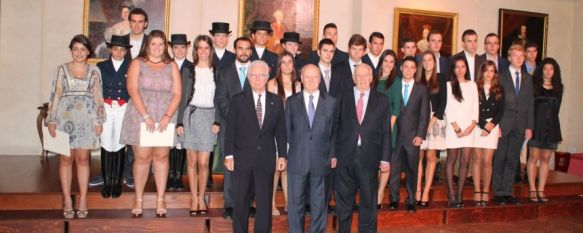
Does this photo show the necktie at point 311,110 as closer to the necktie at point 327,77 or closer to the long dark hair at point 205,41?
the necktie at point 327,77

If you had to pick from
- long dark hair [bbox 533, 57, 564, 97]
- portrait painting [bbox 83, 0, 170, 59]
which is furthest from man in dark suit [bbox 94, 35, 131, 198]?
long dark hair [bbox 533, 57, 564, 97]

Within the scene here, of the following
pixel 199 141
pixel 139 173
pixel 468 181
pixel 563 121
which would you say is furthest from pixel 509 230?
pixel 563 121

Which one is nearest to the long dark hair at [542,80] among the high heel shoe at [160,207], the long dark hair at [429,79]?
the long dark hair at [429,79]

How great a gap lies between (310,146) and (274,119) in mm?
388

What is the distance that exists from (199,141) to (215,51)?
102cm

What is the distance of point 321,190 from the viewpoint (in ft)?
14.6

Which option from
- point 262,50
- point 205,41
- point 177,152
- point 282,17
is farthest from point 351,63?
point 282,17

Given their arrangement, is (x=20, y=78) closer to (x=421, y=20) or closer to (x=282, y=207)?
(x=282, y=207)

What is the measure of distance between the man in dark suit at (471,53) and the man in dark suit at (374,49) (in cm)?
96

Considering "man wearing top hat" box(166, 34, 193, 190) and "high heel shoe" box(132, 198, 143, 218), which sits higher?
"man wearing top hat" box(166, 34, 193, 190)

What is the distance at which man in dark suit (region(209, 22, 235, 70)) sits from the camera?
497 centimetres

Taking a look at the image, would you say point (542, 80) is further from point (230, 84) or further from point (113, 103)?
point (113, 103)

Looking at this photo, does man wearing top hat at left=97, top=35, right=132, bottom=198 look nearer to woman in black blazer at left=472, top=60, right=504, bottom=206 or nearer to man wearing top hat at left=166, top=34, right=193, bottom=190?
man wearing top hat at left=166, top=34, right=193, bottom=190

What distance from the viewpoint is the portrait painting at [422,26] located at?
8.74 meters
